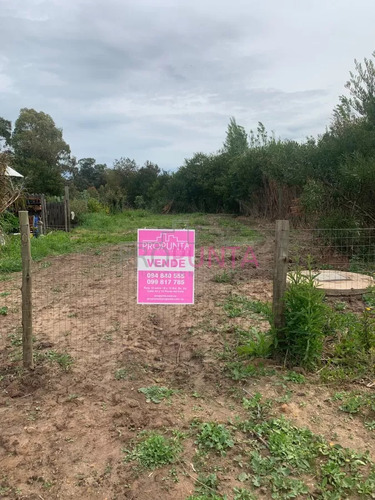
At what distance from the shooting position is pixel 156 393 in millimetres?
3061

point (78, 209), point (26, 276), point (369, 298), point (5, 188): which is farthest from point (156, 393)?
point (78, 209)

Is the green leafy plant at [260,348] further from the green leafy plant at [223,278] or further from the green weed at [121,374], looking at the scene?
the green leafy plant at [223,278]

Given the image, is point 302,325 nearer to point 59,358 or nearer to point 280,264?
point 280,264

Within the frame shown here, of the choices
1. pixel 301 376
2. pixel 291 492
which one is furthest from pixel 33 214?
pixel 291 492

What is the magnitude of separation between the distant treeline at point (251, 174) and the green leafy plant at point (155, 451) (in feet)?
22.3

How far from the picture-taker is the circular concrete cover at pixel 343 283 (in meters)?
5.59

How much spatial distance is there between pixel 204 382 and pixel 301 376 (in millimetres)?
814

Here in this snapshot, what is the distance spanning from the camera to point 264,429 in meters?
2.60

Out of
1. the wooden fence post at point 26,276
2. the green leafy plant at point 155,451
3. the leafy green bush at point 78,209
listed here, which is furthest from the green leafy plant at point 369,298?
the leafy green bush at point 78,209

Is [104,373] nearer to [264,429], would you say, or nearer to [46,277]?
[264,429]

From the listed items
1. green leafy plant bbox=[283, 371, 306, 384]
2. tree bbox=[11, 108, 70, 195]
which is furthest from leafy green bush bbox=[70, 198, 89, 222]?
green leafy plant bbox=[283, 371, 306, 384]

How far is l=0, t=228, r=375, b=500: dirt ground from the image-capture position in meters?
2.19

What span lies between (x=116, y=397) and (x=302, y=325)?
65.0 inches

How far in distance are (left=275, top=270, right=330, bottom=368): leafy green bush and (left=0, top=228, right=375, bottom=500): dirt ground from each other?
0.70ft
